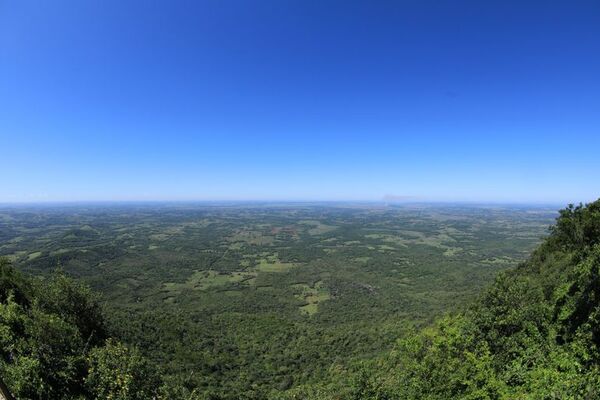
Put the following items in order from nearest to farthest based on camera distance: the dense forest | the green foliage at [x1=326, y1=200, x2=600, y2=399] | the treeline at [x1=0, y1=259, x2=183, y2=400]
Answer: the treeline at [x1=0, y1=259, x2=183, y2=400] → the green foliage at [x1=326, y1=200, x2=600, y2=399] → the dense forest

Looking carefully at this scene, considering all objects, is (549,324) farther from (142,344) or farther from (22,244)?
(22,244)

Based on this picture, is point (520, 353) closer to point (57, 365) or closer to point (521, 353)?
point (521, 353)

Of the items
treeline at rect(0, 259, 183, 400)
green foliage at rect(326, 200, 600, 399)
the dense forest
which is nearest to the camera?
treeline at rect(0, 259, 183, 400)

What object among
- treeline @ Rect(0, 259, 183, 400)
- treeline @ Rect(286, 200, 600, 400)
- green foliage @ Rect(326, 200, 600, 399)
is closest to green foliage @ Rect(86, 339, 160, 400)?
treeline @ Rect(0, 259, 183, 400)

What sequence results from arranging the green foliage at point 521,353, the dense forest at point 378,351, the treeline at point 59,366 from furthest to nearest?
the dense forest at point 378,351
the green foliage at point 521,353
the treeline at point 59,366

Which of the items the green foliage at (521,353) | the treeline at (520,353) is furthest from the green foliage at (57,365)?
the green foliage at (521,353)

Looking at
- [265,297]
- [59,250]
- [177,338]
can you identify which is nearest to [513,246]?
[265,297]

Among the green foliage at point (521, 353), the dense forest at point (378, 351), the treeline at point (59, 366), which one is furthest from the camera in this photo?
the dense forest at point (378, 351)

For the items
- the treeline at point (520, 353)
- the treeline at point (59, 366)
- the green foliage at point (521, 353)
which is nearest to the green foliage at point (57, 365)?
the treeline at point (59, 366)

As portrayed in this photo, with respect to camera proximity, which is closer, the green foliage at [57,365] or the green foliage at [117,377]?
the green foliage at [57,365]

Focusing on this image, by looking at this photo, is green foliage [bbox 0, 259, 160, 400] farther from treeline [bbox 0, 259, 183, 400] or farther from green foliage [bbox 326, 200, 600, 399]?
green foliage [bbox 326, 200, 600, 399]

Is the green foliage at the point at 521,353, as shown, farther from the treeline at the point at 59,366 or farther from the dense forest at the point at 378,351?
the treeline at the point at 59,366
